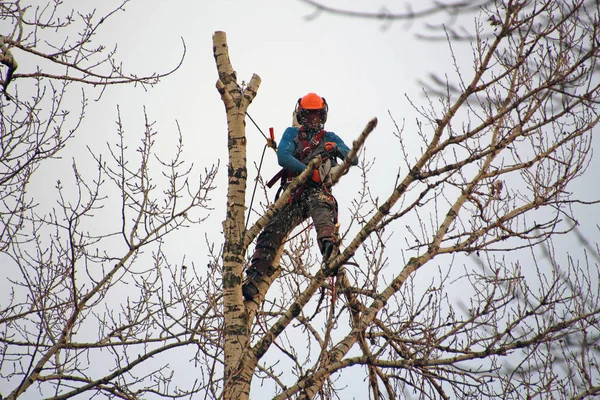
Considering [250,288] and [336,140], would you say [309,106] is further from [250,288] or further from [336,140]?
[250,288]

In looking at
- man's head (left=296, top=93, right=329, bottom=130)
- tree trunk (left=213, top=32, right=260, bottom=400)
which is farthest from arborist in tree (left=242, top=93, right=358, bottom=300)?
tree trunk (left=213, top=32, right=260, bottom=400)

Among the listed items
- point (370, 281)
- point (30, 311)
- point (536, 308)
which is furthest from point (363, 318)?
point (30, 311)

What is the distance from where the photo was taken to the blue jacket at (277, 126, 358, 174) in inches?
233

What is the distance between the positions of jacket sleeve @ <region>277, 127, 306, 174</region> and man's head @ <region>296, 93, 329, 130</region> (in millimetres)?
165

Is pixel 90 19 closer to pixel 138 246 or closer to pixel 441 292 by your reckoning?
pixel 138 246

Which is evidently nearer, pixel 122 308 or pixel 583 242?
pixel 583 242

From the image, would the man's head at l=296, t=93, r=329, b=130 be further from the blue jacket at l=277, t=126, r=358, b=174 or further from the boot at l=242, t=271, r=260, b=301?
the boot at l=242, t=271, r=260, b=301

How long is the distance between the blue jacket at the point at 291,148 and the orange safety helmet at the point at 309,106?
0.59 feet

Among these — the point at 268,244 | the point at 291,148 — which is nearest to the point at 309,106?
the point at 291,148

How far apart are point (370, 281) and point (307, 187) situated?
1.26 metres

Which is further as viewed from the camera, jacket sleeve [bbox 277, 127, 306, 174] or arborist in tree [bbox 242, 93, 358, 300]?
jacket sleeve [bbox 277, 127, 306, 174]

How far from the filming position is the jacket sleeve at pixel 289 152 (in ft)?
19.4

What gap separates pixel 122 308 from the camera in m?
6.07

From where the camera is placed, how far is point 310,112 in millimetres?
6371
